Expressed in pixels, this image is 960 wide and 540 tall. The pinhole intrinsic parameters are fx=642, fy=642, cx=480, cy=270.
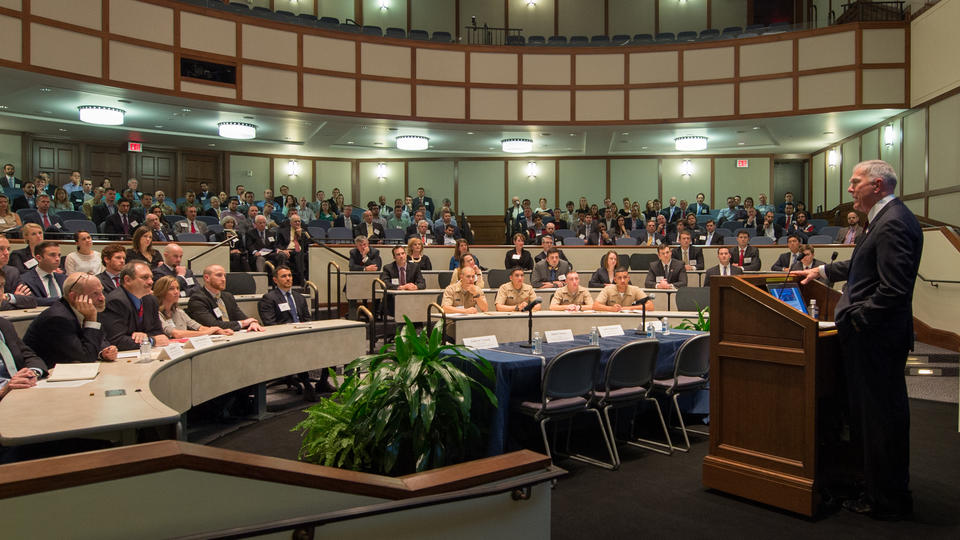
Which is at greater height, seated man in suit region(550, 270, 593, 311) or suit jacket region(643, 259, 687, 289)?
suit jacket region(643, 259, 687, 289)

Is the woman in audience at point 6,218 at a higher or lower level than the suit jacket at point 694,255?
higher

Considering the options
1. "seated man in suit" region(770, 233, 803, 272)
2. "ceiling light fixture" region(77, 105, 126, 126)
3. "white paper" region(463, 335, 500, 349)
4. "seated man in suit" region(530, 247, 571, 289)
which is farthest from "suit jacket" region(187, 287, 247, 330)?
"seated man in suit" region(770, 233, 803, 272)

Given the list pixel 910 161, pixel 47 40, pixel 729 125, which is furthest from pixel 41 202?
pixel 910 161

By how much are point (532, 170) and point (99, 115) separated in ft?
30.6

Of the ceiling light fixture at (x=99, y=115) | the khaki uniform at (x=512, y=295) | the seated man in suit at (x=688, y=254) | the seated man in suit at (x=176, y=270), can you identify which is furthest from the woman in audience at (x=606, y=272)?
the ceiling light fixture at (x=99, y=115)

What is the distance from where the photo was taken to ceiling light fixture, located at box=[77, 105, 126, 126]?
33.4 feet

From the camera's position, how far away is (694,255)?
9328mm

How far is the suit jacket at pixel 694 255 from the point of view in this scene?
9.26m

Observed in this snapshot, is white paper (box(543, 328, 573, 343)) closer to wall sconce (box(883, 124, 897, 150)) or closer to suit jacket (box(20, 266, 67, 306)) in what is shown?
suit jacket (box(20, 266, 67, 306))

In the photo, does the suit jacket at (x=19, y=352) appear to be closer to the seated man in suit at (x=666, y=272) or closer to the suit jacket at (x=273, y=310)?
the suit jacket at (x=273, y=310)

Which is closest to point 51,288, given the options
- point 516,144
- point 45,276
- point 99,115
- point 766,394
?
point 45,276

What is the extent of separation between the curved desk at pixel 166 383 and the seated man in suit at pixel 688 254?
5392mm

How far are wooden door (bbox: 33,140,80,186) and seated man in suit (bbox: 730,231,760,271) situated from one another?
13.1 metres

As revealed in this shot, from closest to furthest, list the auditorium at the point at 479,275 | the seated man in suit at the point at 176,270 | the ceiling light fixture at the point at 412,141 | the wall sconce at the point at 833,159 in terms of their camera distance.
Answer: the auditorium at the point at 479,275 < the seated man in suit at the point at 176,270 < the ceiling light fixture at the point at 412,141 < the wall sconce at the point at 833,159
